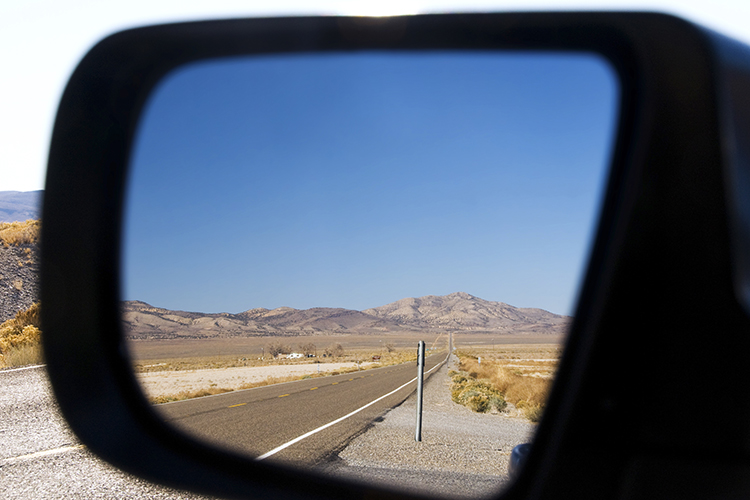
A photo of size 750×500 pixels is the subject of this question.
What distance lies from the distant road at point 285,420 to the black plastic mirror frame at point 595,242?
1639 millimetres

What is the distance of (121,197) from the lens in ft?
10.0

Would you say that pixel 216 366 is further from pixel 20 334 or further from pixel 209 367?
pixel 20 334

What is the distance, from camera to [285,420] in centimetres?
1138

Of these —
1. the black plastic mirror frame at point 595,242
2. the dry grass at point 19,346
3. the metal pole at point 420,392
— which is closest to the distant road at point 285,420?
the metal pole at point 420,392

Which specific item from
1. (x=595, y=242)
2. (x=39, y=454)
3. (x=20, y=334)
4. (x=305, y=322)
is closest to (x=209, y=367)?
(x=20, y=334)

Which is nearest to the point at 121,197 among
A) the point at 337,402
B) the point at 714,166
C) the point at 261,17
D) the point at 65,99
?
the point at 65,99

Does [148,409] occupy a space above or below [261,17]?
below

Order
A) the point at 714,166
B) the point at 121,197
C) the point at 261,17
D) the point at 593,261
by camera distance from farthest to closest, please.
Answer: the point at 121,197 < the point at 261,17 < the point at 593,261 < the point at 714,166

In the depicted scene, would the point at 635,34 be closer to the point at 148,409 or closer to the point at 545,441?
the point at 545,441

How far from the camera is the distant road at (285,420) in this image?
7625mm

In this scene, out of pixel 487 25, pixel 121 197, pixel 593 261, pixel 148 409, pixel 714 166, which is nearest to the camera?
pixel 714 166

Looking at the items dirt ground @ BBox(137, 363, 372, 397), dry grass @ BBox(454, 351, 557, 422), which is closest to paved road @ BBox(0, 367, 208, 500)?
dirt ground @ BBox(137, 363, 372, 397)

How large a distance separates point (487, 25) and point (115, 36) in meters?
1.79

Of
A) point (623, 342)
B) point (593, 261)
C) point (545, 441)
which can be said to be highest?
point (593, 261)
